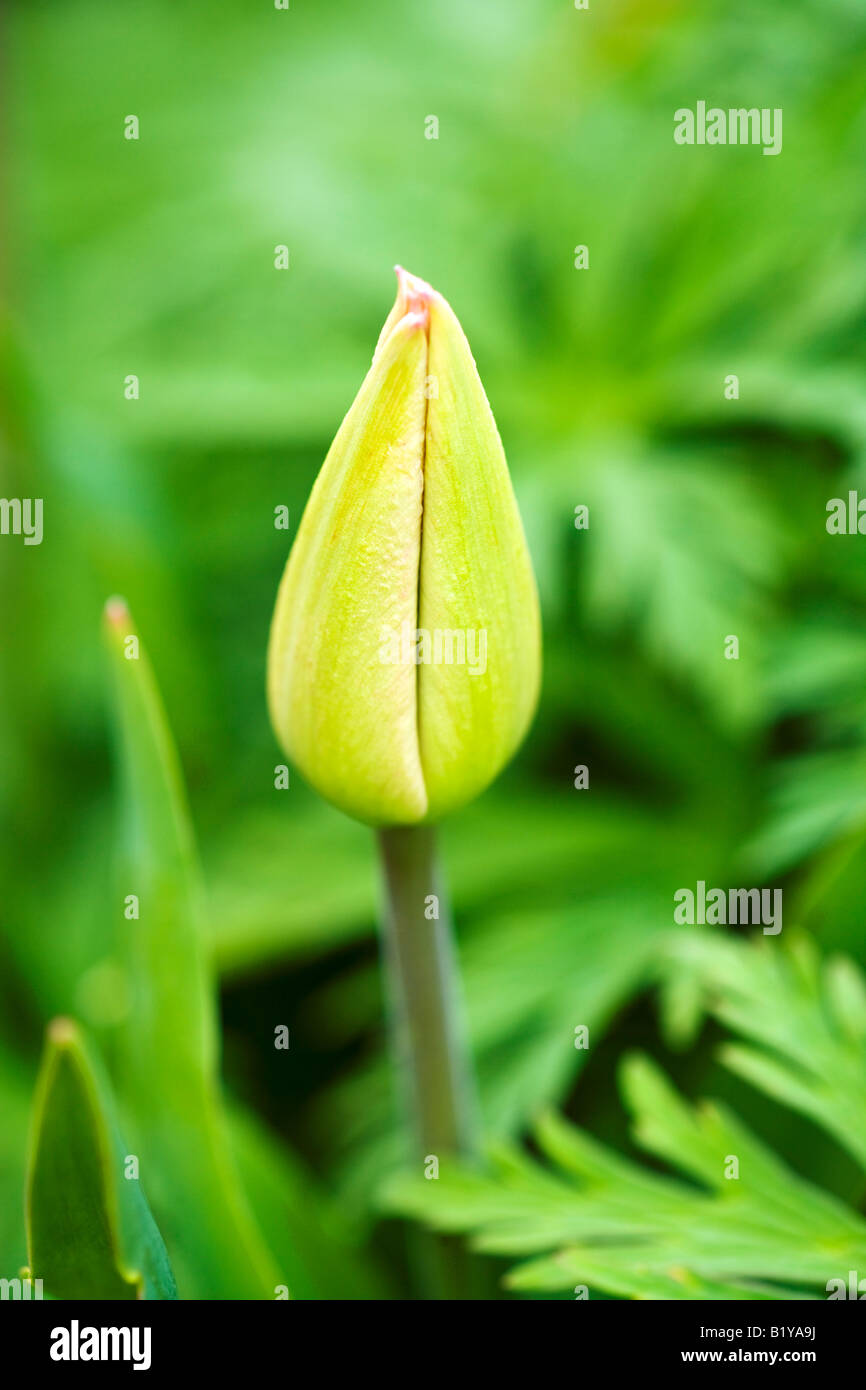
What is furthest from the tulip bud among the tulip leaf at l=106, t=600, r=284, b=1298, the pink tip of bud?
the tulip leaf at l=106, t=600, r=284, b=1298

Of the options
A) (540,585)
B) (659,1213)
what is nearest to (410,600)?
(659,1213)

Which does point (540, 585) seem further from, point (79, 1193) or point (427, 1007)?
point (79, 1193)

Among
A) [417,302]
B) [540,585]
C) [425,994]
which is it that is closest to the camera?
[417,302]

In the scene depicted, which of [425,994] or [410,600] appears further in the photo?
[425,994]

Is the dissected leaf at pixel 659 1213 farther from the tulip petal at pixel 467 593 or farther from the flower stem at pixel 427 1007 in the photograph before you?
the tulip petal at pixel 467 593

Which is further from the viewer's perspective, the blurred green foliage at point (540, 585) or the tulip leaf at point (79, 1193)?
the blurred green foliage at point (540, 585)

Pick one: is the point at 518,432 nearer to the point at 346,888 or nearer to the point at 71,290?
the point at 346,888

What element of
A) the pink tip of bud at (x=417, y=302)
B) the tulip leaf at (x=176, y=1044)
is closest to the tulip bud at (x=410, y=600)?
the pink tip of bud at (x=417, y=302)
